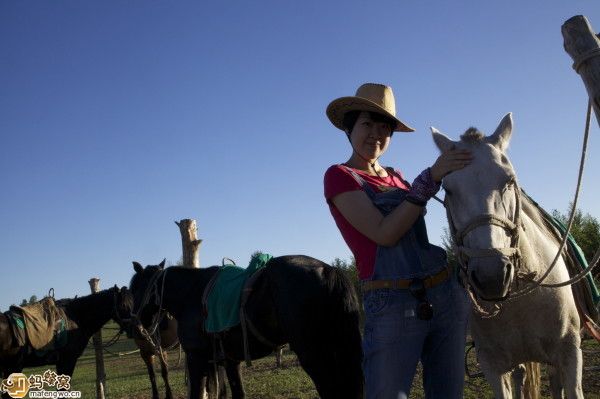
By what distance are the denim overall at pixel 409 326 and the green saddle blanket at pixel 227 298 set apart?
9.60ft

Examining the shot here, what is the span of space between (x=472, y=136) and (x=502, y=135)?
0.61 feet

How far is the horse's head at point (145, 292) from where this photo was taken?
5.93 m

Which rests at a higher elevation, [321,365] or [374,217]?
[374,217]

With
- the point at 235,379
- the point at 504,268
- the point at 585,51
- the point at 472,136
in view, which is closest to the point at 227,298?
the point at 235,379

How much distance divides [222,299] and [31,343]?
4.66 meters

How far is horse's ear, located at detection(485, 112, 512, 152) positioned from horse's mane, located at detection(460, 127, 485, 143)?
5cm

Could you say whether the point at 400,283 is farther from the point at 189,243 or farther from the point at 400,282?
the point at 189,243

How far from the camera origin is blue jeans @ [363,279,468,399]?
1.92 meters

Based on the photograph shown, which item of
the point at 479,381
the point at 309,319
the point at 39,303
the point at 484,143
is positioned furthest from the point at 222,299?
the point at 39,303

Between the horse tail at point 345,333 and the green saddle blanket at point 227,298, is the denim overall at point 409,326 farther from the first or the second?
the green saddle blanket at point 227,298

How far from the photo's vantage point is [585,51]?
206cm

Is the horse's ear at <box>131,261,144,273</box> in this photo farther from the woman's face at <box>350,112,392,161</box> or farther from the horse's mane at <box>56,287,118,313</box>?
the woman's face at <box>350,112,392,161</box>

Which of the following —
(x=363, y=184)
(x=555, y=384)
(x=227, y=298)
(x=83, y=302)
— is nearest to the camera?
(x=363, y=184)

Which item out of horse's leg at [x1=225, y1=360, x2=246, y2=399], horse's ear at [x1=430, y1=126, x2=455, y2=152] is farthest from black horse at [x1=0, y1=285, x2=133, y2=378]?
horse's ear at [x1=430, y1=126, x2=455, y2=152]
